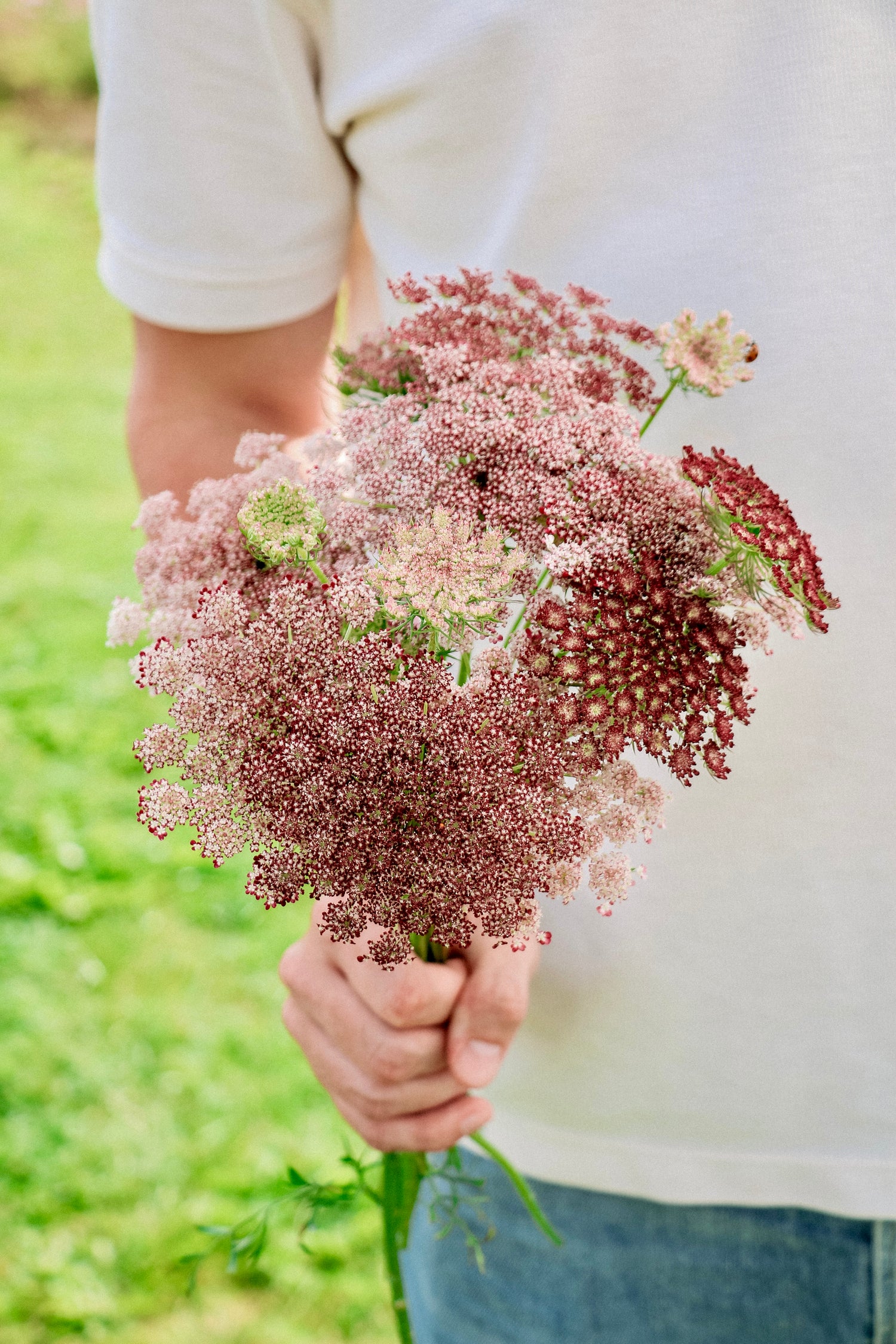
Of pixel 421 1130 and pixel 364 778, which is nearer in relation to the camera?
pixel 364 778

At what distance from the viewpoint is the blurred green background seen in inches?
84.4

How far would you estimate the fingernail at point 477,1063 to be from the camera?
0.94m

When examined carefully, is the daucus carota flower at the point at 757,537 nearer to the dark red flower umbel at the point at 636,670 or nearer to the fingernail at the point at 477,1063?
the dark red flower umbel at the point at 636,670

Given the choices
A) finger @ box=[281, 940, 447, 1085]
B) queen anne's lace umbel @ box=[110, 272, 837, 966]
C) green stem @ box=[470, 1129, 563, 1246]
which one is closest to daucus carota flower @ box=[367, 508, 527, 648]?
queen anne's lace umbel @ box=[110, 272, 837, 966]

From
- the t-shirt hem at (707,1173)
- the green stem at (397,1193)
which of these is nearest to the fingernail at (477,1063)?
the green stem at (397,1193)

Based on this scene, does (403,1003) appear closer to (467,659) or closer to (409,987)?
(409,987)

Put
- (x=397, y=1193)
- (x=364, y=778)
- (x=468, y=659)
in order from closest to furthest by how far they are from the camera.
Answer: (x=364, y=778) → (x=468, y=659) → (x=397, y=1193)

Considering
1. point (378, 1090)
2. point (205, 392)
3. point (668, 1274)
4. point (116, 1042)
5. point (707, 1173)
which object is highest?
point (205, 392)

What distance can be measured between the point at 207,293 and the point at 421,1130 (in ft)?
2.78

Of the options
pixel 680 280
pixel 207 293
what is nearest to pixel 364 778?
pixel 680 280

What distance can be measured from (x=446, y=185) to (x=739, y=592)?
1.99ft

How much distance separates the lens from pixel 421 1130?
950 millimetres

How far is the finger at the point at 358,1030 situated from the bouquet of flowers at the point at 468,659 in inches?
13.7

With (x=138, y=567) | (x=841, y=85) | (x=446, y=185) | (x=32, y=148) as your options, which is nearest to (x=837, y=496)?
(x=841, y=85)
